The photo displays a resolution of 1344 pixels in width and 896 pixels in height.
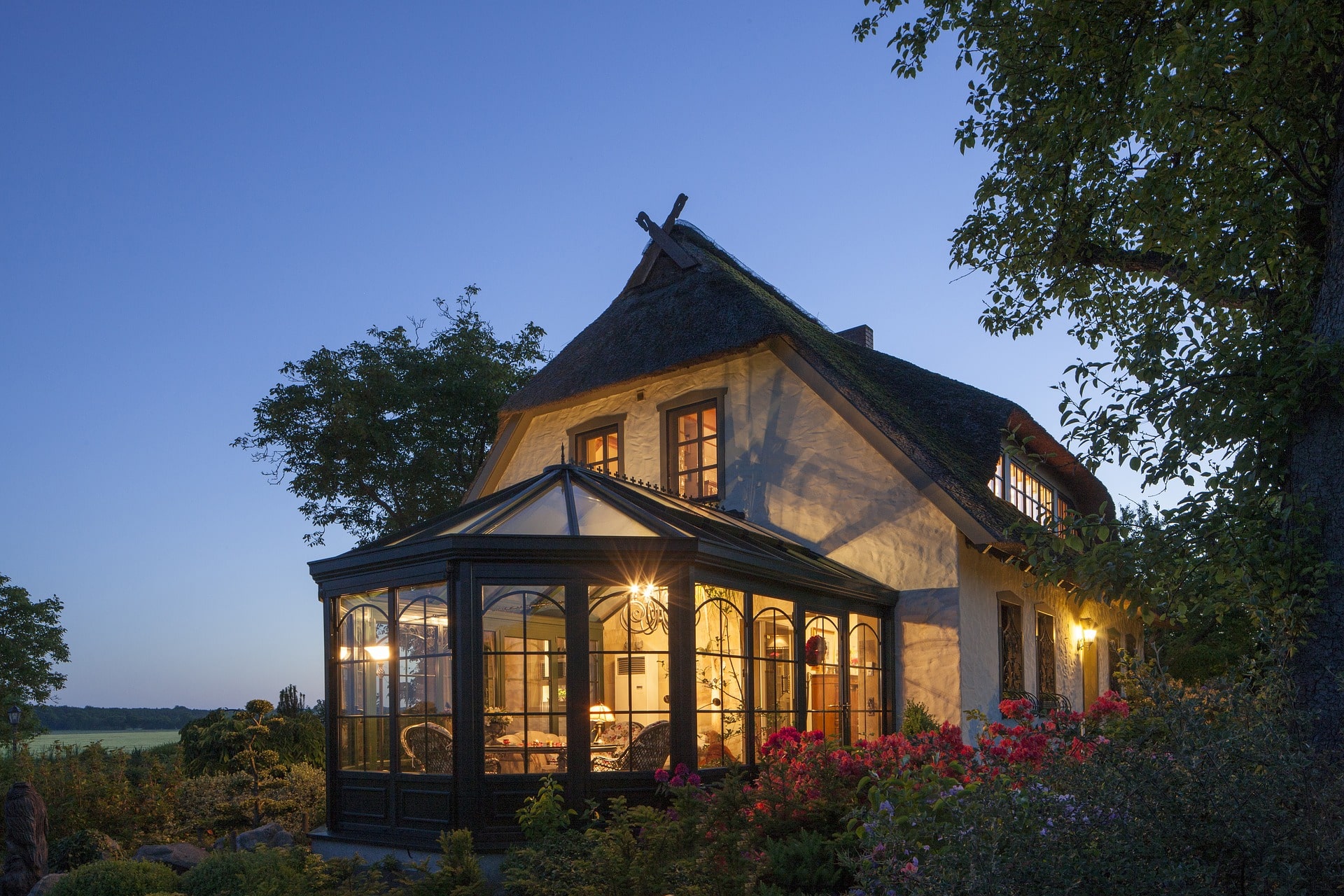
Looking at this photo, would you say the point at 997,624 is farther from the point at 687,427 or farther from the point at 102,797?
the point at 102,797

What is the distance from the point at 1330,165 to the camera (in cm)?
766

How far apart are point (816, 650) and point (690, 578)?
2.83 meters

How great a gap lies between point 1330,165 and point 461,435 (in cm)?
1944

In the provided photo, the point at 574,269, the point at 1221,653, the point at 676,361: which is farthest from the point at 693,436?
the point at 1221,653

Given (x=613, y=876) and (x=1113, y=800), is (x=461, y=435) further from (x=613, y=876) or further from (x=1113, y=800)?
(x=1113, y=800)

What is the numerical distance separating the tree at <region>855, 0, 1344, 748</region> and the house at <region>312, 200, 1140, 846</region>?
114cm

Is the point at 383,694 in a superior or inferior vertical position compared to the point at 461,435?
inferior

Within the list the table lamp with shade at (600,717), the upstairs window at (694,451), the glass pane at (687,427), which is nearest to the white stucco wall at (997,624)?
the upstairs window at (694,451)

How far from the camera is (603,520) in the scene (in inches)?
387

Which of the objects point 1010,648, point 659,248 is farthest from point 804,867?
point 659,248

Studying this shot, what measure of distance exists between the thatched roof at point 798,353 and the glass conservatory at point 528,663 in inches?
140

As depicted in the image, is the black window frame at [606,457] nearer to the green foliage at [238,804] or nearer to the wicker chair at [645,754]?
the green foliage at [238,804]

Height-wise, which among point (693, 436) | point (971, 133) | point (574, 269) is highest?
point (574, 269)

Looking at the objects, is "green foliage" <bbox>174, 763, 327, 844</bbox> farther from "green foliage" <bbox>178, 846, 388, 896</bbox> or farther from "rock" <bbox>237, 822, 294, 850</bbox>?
"green foliage" <bbox>178, 846, 388, 896</bbox>
